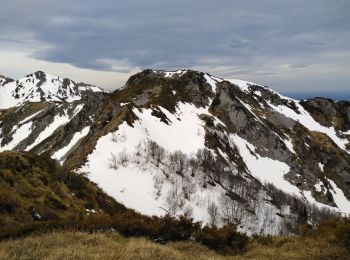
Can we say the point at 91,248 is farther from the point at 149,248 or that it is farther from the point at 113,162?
the point at 113,162

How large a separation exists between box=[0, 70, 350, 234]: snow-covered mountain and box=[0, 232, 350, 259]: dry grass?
24.6 meters

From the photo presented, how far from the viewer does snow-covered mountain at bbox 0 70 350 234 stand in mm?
68812

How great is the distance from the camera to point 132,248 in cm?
1439

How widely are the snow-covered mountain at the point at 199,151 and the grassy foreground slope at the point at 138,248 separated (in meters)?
24.7

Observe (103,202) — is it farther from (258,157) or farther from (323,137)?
(323,137)

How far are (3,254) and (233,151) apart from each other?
94.9m

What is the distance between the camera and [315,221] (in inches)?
3981

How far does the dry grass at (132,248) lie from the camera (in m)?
13.4

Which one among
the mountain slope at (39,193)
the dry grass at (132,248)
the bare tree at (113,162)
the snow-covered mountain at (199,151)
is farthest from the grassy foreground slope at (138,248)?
the bare tree at (113,162)

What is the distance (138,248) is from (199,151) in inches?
2925

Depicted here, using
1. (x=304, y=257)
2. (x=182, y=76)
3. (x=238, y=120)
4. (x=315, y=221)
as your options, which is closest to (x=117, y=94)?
(x=182, y=76)

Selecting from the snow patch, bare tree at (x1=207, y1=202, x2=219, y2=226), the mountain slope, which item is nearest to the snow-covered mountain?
bare tree at (x1=207, y1=202, x2=219, y2=226)

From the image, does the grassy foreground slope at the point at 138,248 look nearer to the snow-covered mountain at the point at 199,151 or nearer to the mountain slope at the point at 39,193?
the mountain slope at the point at 39,193

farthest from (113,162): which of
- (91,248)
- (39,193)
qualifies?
(91,248)
